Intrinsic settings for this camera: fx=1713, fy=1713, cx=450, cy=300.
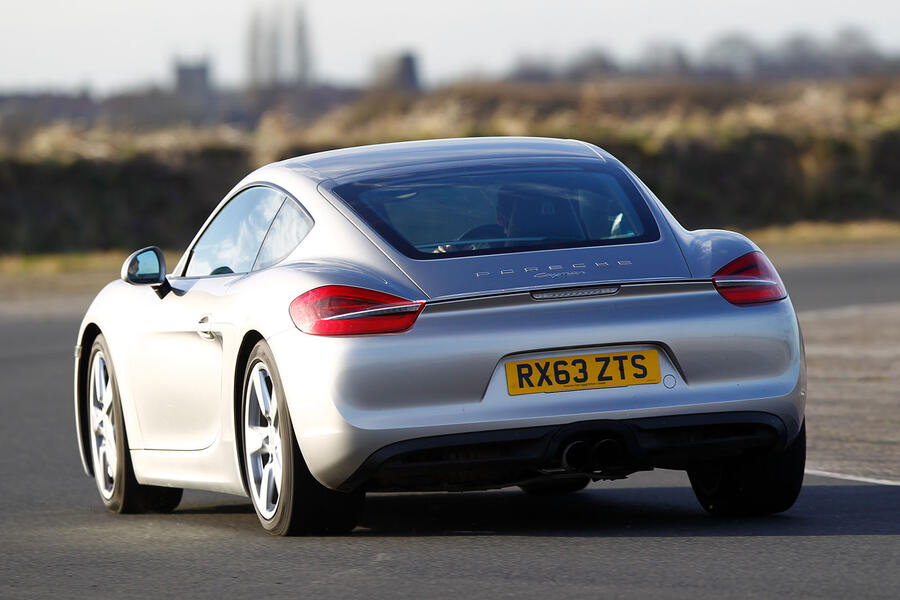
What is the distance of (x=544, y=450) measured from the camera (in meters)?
6.17

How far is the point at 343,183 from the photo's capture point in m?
6.99

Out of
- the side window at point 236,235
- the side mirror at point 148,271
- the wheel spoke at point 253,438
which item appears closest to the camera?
the wheel spoke at point 253,438

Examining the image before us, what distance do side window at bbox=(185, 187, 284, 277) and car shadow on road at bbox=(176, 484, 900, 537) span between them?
3.71 feet

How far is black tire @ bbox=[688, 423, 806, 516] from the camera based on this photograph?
6.80m

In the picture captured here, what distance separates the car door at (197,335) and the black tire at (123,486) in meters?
0.24

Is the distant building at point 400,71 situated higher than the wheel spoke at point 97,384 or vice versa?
the wheel spoke at point 97,384

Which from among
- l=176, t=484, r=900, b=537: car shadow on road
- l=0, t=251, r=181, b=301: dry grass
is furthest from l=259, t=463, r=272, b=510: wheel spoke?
l=0, t=251, r=181, b=301: dry grass

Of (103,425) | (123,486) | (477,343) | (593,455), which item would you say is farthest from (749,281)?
(103,425)

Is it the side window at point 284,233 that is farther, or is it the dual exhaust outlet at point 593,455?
the side window at point 284,233

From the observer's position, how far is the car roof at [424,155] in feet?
23.5

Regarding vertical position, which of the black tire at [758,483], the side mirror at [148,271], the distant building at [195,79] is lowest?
the distant building at [195,79]

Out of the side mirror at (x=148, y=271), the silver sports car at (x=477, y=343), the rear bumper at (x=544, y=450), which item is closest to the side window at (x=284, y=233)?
the silver sports car at (x=477, y=343)

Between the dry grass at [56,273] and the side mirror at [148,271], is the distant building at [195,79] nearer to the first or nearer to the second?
the dry grass at [56,273]

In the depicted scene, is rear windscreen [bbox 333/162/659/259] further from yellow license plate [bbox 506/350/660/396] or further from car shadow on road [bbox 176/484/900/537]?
car shadow on road [bbox 176/484/900/537]
